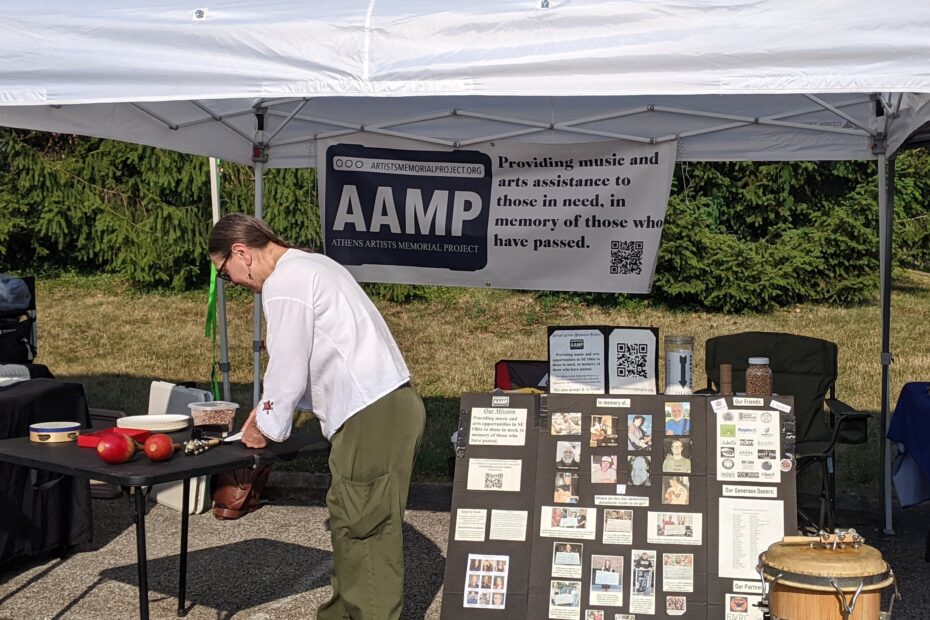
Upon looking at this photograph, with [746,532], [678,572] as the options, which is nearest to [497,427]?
[678,572]

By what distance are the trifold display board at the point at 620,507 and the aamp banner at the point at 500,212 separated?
2012 mm

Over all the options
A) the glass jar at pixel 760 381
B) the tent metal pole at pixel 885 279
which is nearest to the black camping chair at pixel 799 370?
the tent metal pole at pixel 885 279

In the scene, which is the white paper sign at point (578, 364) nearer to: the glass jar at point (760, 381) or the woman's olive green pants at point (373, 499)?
the glass jar at point (760, 381)

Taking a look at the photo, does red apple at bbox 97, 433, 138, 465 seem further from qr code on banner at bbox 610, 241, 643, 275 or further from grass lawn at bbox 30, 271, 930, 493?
grass lawn at bbox 30, 271, 930, 493

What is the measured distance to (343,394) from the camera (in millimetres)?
3414

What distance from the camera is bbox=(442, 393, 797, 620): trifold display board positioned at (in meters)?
3.77

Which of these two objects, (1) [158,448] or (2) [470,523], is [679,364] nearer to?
(2) [470,523]

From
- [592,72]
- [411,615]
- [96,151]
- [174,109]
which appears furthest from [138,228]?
[592,72]

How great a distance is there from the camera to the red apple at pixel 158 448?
3.35 metres

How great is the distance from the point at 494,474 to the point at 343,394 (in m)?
0.86

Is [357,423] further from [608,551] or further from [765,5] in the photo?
[765,5]

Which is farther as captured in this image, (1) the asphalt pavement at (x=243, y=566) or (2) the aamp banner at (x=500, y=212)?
(2) the aamp banner at (x=500, y=212)

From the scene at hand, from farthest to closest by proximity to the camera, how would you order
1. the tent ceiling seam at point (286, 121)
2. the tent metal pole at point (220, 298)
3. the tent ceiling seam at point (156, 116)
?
1. the tent metal pole at point (220, 298)
2. the tent ceiling seam at point (286, 121)
3. the tent ceiling seam at point (156, 116)

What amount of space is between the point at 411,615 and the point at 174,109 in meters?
2.98
